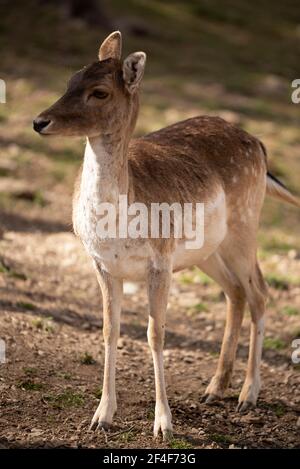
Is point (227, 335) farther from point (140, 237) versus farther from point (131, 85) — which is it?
point (131, 85)

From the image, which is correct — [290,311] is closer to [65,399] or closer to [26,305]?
[26,305]

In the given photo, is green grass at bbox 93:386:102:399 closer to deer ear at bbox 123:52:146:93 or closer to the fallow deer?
the fallow deer

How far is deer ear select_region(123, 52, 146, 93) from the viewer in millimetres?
6000

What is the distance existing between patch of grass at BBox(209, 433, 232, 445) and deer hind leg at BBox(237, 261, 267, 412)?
696mm

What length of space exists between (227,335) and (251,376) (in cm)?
37

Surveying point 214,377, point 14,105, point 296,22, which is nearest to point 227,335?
point 214,377

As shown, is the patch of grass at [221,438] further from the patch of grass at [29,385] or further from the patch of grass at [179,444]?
the patch of grass at [29,385]

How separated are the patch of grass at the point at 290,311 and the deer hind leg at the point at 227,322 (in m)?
2.00

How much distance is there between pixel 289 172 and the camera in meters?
14.6

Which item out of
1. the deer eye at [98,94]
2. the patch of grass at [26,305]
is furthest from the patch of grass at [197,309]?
the deer eye at [98,94]

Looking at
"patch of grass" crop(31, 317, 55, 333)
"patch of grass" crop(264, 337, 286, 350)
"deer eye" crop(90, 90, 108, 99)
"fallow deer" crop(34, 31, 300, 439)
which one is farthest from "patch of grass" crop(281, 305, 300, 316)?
"deer eye" crop(90, 90, 108, 99)

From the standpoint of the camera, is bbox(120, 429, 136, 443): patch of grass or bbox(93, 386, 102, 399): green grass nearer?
bbox(120, 429, 136, 443): patch of grass

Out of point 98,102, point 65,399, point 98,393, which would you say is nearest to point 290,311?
point 98,393
